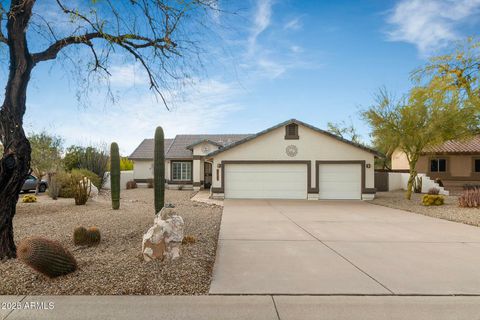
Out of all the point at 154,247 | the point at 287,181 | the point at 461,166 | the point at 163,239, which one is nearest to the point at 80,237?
the point at 154,247

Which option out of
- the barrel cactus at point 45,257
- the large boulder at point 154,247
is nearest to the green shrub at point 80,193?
the barrel cactus at point 45,257

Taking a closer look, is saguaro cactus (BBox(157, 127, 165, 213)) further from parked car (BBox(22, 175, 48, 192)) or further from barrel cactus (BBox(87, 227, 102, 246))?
parked car (BBox(22, 175, 48, 192))

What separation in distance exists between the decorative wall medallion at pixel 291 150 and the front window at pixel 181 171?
444 inches

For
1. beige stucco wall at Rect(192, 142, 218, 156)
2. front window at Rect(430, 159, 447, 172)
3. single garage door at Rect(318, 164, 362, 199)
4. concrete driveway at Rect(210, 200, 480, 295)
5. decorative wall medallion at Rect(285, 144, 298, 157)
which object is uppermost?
beige stucco wall at Rect(192, 142, 218, 156)

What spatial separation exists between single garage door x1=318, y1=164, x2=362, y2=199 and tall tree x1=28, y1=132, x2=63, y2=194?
60.8 feet

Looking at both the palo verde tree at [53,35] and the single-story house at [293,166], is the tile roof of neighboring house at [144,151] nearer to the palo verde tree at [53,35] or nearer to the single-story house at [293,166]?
the single-story house at [293,166]

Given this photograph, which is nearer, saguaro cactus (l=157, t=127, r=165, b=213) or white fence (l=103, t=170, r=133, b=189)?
saguaro cactus (l=157, t=127, r=165, b=213)

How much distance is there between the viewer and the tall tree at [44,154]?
19.8 m

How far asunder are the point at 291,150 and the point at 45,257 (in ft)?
50.4

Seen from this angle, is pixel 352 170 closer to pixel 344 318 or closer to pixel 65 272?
pixel 344 318

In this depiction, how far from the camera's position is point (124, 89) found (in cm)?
686

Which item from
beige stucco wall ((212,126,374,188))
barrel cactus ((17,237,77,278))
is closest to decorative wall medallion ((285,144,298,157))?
beige stucco wall ((212,126,374,188))

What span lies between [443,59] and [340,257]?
16934mm

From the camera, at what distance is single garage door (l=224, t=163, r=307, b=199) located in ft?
59.4
